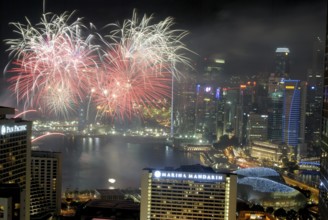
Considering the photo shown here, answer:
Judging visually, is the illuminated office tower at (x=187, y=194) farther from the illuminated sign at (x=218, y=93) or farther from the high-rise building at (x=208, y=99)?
the illuminated sign at (x=218, y=93)

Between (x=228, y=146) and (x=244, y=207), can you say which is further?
(x=228, y=146)

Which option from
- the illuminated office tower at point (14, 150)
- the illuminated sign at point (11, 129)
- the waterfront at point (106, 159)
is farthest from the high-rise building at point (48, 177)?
the illuminated sign at point (11, 129)

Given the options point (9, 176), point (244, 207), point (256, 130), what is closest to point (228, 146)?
point (256, 130)

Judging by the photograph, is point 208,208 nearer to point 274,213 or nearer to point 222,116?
point 274,213

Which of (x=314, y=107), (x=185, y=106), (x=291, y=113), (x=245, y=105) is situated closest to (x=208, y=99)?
(x=185, y=106)

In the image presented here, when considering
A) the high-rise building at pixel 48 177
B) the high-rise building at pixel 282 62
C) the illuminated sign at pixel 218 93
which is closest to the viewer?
the high-rise building at pixel 48 177

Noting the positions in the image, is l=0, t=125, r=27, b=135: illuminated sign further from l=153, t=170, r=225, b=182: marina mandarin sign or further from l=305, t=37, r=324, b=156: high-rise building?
l=305, t=37, r=324, b=156: high-rise building

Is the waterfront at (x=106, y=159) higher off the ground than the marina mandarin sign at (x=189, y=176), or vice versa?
the marina mandarin sign at (x=189, y=176)
